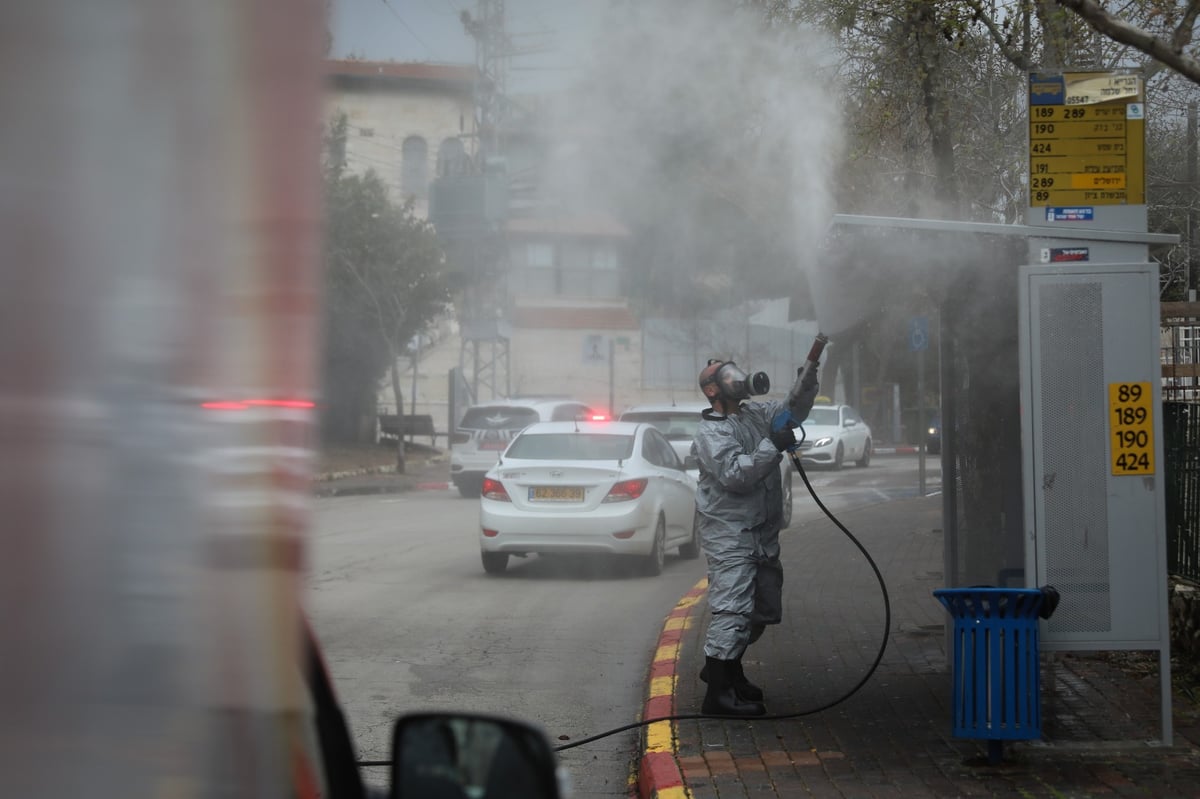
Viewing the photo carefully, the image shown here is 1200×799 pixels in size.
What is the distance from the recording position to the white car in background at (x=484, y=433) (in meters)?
21.3

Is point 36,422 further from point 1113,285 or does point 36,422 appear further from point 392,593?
point 392,593

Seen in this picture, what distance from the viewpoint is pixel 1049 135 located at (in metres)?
5.81

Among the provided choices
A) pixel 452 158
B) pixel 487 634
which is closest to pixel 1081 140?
pixel 487 634

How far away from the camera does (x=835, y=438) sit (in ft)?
96.0

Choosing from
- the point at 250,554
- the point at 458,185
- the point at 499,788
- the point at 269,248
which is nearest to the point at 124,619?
the point at 250,554

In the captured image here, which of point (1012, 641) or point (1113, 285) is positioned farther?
point (1113, 285)

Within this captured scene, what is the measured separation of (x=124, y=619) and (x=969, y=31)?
9466 mm

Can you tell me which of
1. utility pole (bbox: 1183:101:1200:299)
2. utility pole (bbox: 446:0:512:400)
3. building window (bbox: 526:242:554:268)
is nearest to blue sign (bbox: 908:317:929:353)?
utility pole (bbox: 1183:101:1200:299)

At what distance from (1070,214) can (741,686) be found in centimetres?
278

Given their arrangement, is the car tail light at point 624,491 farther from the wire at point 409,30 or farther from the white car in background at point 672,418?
the white car in background at point 672,418

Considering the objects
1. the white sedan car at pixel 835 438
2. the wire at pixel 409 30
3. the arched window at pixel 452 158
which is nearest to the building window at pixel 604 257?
the arched window at pixel 452 158

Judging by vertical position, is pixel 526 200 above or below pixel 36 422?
above

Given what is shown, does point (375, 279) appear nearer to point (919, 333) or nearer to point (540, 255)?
point (540, 255)

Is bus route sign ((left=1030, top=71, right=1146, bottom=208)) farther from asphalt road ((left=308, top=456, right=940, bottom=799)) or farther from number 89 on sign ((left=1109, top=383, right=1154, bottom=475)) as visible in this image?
asphalt road ((left=308, top=456, right=940, bottom=799))
